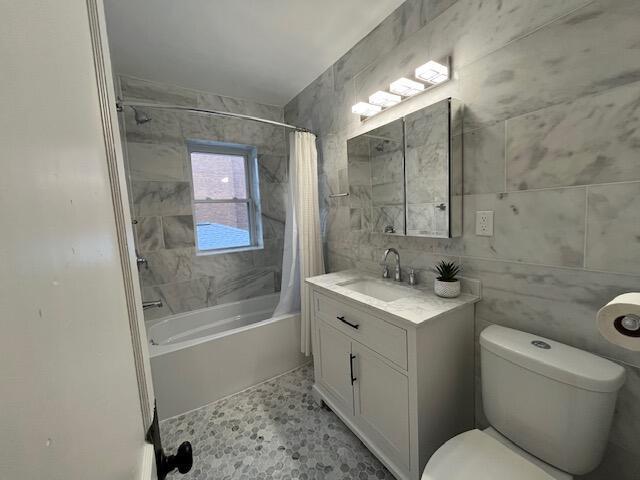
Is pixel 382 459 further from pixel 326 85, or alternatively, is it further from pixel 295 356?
pixel 326 85

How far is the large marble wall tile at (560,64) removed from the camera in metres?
0.89

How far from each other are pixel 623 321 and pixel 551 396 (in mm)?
388

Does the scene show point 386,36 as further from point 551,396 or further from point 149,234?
point 149,234

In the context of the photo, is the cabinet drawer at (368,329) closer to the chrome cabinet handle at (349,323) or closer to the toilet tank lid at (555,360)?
the chrome cabinet handle at (349,323)

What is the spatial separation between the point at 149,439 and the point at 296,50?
234cm

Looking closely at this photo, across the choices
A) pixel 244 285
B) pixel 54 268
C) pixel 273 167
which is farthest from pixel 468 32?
pixel 244 285

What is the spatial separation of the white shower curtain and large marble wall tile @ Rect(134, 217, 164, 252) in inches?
46.0

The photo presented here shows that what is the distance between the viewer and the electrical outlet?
49.8 inches

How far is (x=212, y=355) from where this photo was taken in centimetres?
197

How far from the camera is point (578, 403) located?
88 centimetres

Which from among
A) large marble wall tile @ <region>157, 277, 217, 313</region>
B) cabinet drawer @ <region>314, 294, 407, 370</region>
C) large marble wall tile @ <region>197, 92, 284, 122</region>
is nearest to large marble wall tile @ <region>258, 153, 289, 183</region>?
large marble wall tile @ <region>197, 92, 284, 122</region>

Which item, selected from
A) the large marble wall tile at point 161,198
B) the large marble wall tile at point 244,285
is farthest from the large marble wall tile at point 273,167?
the large marble wall tile at point 244,285

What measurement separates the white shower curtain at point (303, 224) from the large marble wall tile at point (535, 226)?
50.7 inches

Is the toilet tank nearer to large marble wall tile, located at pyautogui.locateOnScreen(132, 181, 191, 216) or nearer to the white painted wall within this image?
the white painted wall
